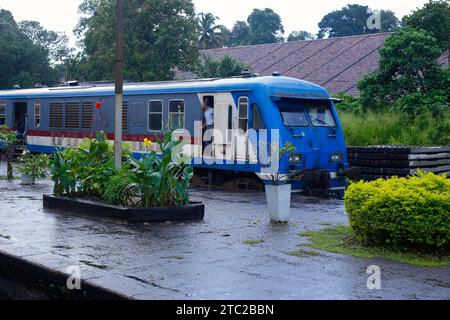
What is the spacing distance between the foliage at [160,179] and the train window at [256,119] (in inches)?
216

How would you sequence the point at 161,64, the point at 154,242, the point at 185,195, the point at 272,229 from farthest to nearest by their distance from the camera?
the point at 161,64
the point at 185,195
the point at 272,229
the point at 154,242

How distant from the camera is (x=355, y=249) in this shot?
8.14 m

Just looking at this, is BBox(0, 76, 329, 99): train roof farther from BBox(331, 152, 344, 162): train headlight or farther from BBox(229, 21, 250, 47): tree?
BBox(229, 21, 250, 47): tree

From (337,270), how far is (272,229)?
2882mm

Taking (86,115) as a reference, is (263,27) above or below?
above

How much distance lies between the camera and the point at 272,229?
9828 mm

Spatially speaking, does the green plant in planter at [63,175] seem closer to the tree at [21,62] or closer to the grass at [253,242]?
the grass at [253,242]

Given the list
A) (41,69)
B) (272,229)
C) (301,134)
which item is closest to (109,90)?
(301,134)

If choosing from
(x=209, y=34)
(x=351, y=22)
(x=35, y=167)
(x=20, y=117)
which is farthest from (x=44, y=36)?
(x=35, y=167)

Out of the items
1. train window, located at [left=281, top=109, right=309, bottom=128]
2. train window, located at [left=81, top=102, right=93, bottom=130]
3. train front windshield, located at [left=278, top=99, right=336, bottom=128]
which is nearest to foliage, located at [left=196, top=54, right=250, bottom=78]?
train window, located at [left=81, top=102, right=93, bottom=130]

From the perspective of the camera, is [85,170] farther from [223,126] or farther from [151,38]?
[151,38]

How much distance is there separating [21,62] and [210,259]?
4481cm

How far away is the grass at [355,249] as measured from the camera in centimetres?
747

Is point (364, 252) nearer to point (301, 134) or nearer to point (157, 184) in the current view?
point (157, 184)
